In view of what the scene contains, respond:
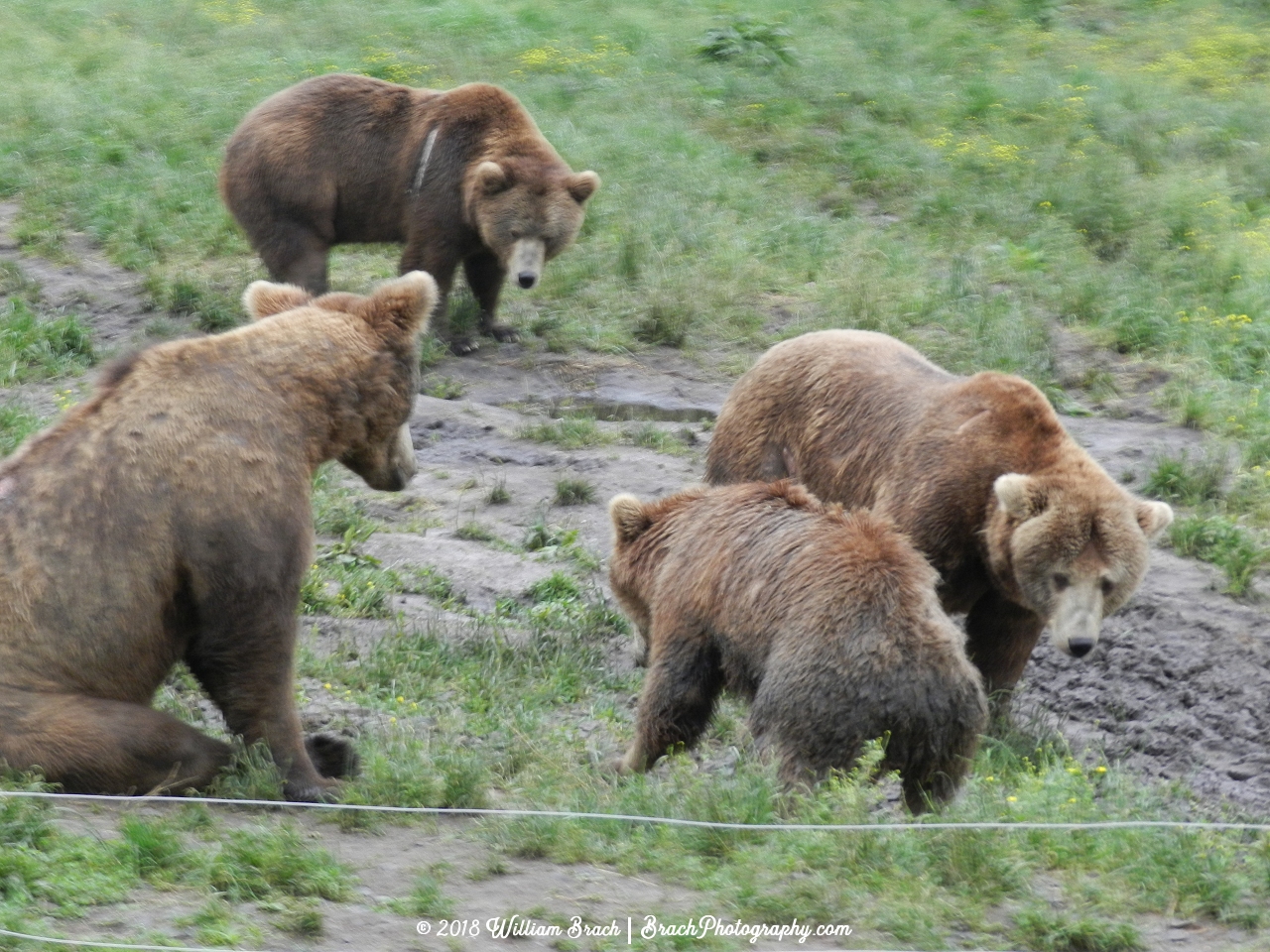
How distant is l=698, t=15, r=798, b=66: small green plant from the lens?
1579 cm

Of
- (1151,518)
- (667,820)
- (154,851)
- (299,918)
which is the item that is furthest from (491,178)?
(299,918)

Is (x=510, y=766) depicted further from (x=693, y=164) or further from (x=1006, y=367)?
(x=693, y=164)

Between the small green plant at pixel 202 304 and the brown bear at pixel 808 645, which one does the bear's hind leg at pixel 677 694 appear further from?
the small green plant at pixel 202 304

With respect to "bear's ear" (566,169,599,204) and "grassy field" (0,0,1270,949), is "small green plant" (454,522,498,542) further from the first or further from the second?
"bear's ear" (566,169,599,204)

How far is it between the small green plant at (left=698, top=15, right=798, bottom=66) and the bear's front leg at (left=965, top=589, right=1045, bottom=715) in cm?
1019

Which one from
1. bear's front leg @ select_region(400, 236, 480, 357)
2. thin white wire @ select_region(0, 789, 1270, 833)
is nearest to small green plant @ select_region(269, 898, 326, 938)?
thin white wire @ select_region(0, 789, 1270, 833)

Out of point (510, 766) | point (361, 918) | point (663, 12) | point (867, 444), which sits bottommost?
point (510, 766)

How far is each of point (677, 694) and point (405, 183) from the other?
611cm

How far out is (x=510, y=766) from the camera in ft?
18.3

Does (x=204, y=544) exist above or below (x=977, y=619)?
above

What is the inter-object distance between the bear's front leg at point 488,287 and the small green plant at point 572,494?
2.52 metres

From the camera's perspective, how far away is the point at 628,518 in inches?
236

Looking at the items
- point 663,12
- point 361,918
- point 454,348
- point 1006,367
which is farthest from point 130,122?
point 361,918

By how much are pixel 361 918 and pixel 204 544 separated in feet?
4.45
